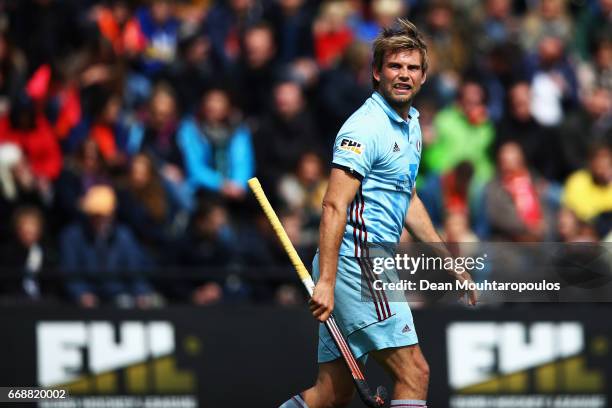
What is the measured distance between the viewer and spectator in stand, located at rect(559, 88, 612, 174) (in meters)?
12.5

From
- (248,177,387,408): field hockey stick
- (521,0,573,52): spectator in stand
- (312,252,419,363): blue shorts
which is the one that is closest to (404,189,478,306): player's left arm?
(312,252,419,363): blue shorts

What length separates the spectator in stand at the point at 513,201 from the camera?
11.3 m

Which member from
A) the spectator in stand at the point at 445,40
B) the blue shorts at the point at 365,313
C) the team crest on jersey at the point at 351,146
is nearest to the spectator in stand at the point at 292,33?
the spectator in stand at the point at 445,40

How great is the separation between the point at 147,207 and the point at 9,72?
2.28 meters

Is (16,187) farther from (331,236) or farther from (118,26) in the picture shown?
(331,236)

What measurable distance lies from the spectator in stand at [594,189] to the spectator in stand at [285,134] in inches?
95.2

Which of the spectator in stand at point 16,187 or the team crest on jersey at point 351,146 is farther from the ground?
the spectator in stand at point 16,187

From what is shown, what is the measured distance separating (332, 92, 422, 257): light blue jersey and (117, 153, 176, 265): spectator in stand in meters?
4.68

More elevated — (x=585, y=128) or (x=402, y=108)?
(x=585, y=128)

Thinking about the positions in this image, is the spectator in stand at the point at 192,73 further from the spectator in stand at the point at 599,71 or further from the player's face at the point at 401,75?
the player's face at the point at 401,75

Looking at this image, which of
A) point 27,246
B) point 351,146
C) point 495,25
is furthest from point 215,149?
point 351,146

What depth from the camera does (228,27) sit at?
13438mm

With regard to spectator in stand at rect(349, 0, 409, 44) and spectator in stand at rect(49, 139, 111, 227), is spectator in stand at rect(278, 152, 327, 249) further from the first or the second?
spectator in stand at rect(349, 0, 409, 44)

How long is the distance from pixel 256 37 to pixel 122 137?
173cm
